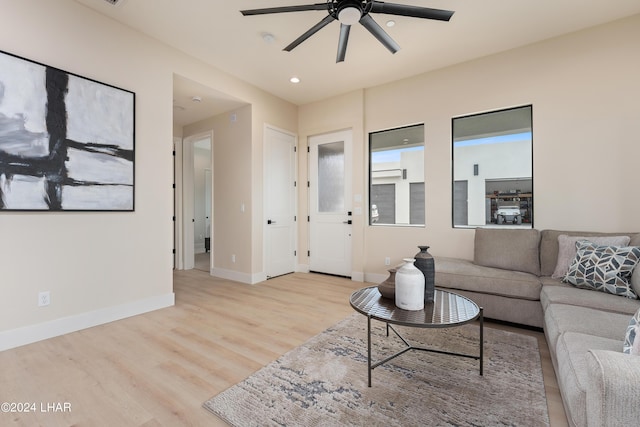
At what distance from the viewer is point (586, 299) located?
201 cm

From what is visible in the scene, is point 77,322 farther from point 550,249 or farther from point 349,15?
point 550,249

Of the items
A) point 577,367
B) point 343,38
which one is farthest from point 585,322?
point 343,38

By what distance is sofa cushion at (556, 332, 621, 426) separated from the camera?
3.55ft

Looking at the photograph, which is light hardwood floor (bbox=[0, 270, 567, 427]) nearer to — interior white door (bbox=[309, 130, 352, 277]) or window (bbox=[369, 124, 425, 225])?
interior white door (bbox=[309, 130, 352, 277])

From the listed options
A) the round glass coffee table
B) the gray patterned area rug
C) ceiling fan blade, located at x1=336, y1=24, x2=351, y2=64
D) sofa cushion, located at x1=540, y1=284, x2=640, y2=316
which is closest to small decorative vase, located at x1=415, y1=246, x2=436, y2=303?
the round glass coffee table

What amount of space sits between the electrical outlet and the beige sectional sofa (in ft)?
11.7

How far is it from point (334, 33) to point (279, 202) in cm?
262

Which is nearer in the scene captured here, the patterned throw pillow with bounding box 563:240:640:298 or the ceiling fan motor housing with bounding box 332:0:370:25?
the ceiling fan motor housing with bounding box 332:0:370:25

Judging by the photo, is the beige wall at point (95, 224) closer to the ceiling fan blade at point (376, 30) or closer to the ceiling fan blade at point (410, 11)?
the ceiling fan blade at point (376, 30)

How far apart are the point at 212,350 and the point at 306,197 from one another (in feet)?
10.5

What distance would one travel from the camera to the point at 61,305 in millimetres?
2486

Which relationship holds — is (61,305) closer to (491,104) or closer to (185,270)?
(185,270)

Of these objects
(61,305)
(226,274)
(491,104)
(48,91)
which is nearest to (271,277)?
(226,274)

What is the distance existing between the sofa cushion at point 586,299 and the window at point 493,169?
1191mm
